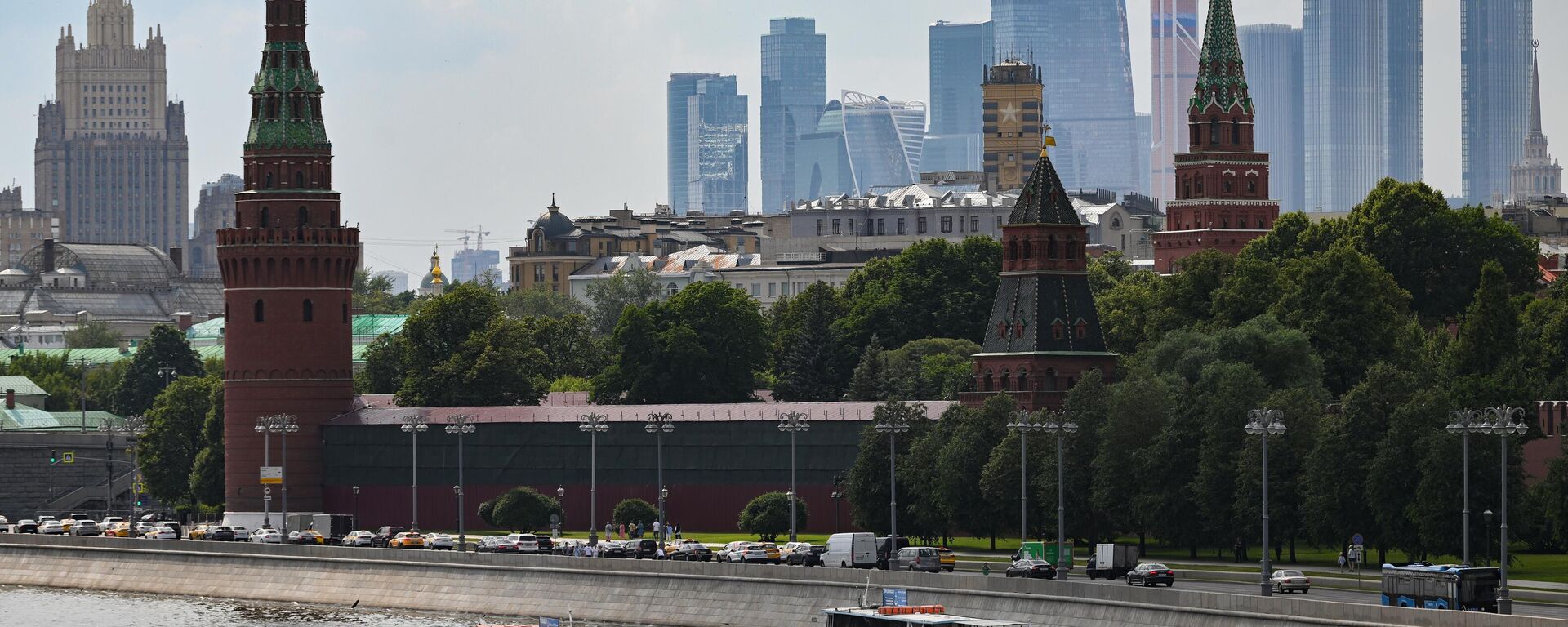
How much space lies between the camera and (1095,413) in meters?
128

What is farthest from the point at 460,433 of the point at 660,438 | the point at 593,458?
the point at 593,458

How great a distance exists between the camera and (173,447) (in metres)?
176

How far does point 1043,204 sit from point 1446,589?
52740 mm

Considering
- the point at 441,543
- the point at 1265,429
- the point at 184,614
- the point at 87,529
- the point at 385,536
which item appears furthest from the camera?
the point at 87,529

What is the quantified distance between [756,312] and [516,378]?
53.8 feet

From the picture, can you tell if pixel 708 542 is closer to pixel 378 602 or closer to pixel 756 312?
pixel 378 602

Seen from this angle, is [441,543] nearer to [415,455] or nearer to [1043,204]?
[415,455]

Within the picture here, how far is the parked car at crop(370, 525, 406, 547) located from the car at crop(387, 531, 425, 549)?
2.69ft

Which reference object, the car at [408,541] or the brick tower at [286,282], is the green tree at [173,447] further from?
the car at [408,541]

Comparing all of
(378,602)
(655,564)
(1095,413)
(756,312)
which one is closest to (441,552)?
(378,602)

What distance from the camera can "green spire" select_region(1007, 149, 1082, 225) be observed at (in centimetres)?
14162

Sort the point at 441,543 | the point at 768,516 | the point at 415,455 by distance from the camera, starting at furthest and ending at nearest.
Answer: the point at 768,516, the point at 415,455, the point at 441,543

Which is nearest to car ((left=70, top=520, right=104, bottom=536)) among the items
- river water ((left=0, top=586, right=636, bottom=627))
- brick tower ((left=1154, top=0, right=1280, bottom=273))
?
river water ((left=0, top=586, right=636, bottom=627))

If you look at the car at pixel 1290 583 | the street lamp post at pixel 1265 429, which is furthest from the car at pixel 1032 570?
the car at pixel 1290 583
